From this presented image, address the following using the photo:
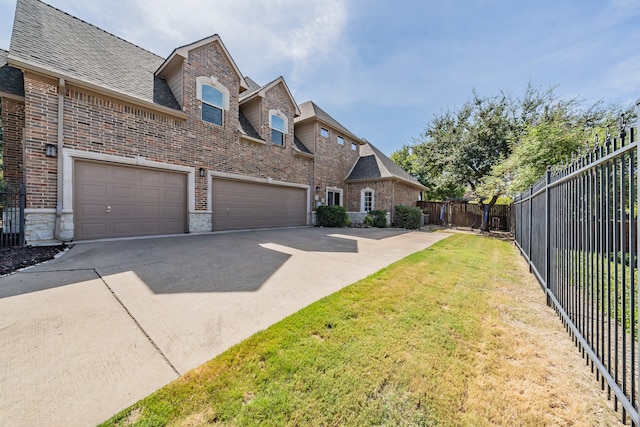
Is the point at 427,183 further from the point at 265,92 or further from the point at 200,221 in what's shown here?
the point at 200,221

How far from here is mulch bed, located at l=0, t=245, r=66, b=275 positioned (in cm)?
428

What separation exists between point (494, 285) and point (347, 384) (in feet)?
12.4

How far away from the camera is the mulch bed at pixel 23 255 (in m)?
4.28

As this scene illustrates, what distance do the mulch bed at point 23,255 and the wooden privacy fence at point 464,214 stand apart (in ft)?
64.6

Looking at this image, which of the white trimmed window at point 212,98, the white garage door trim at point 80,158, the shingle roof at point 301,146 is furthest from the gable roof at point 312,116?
the white garage door trim at point 80,158

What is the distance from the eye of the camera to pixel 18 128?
7316mm

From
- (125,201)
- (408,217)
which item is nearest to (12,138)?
(125,201)

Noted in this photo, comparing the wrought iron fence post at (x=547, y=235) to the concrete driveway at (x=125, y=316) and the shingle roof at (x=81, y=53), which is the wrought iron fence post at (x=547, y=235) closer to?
the concrete driveway at (x=125, y=316)

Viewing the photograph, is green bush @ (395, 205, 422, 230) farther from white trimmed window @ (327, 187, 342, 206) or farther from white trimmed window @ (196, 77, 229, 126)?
white trimmed window @ (196, 77, 229, 126)

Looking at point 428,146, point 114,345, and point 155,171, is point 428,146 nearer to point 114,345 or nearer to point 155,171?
point 155,171

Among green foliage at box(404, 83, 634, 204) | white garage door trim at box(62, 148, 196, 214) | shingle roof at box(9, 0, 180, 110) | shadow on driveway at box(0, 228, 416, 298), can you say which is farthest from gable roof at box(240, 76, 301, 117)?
green foliage at box(404, 83, 634, 204)

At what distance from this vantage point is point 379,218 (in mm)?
14289

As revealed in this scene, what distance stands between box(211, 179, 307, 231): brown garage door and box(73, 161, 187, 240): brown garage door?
133 cm

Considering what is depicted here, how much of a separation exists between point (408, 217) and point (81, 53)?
15844 mm
